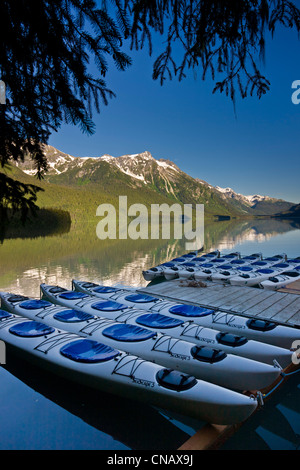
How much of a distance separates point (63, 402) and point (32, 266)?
31854mm

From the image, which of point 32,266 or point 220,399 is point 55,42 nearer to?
point 220,399

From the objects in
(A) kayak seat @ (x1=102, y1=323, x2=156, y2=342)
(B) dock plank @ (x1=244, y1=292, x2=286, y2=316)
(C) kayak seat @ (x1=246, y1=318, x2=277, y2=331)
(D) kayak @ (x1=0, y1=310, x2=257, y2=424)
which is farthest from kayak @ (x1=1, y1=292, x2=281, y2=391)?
(B) dock plank @ (x1=244, y1=292, x2=286, y2=316)

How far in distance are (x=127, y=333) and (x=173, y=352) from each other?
2463 mm

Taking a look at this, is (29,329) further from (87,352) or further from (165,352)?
(165,352)

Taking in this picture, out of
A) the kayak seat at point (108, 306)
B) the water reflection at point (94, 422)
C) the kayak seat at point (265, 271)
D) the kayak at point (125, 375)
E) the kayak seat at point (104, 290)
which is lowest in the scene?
the water reflection at point (94, 422)

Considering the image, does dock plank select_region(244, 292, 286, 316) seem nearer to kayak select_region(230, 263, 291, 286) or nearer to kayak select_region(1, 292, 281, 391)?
kayak select_region(230, 263, 291, 286)

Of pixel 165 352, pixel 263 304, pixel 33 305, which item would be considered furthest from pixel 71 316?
pixel 263 304

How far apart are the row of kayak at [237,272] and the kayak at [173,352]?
13742mm

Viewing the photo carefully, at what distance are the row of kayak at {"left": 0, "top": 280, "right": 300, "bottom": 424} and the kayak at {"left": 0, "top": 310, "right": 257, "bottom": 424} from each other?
3 centimetres

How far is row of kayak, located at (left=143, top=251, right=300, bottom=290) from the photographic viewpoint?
23766 millimetres

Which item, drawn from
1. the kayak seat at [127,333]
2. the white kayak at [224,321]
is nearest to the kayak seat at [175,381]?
the kayak seat at [127,333]

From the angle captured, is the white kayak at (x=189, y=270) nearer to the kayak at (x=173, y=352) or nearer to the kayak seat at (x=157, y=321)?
the kayak seat at (x=157, y=321)

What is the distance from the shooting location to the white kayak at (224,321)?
12.5 meters
